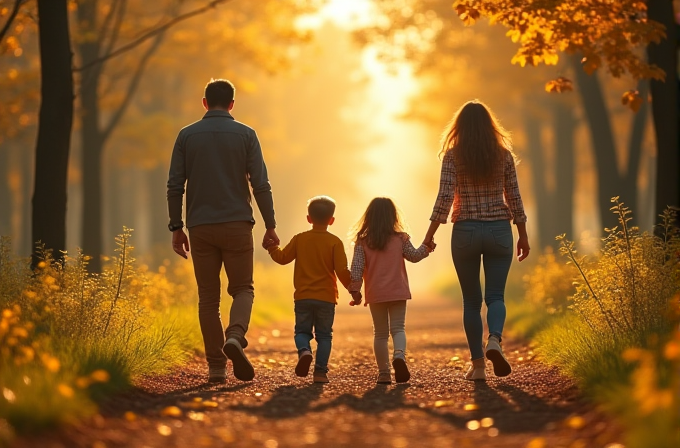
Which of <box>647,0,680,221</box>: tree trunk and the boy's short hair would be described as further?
<box>647,0,680,221</box>: tree trunk

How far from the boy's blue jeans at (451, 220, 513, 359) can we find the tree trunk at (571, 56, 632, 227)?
7.74 metres

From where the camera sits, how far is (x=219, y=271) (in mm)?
8109

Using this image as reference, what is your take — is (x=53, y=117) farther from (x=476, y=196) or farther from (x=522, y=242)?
(x=522, y=242)

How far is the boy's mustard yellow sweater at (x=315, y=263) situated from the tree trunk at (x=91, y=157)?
785 cm

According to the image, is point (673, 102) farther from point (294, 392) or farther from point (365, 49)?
point (365, 49)

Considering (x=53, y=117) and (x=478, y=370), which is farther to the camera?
(x=53, y=117)

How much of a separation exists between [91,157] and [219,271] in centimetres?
856

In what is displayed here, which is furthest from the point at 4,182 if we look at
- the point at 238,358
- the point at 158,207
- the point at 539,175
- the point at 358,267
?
the point at 238,358

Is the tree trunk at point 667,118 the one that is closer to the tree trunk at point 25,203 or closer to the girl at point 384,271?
the girl at point 384,271

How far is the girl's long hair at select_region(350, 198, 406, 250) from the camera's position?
8.26m

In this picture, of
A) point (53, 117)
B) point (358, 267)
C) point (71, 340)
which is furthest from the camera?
point (53, 117)

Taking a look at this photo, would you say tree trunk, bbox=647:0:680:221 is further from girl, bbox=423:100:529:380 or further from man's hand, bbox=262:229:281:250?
man's hand, bbox=262:229:281:250

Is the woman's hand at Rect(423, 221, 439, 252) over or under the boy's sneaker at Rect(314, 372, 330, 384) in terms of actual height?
over

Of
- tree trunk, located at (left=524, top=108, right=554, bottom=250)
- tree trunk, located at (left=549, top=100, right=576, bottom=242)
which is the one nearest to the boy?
tree trunk, located at (left=549, top=100, right=576, bottom=242)
